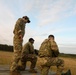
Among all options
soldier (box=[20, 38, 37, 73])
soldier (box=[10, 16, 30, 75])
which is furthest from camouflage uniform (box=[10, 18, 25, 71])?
soldier (box=[20, 38, 37, 73])

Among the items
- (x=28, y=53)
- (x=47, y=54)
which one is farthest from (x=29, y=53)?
(x=47, y=54)

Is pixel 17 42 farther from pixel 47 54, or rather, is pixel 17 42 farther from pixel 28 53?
pixel 28 53

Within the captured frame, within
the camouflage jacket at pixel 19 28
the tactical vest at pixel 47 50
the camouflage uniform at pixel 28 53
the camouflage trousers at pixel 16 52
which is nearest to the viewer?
the tactical vest at pixel 47 50

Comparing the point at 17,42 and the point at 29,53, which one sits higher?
the point at 17,42

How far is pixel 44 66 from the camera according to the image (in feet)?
33.1

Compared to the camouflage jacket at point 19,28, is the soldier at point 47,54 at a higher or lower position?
lower

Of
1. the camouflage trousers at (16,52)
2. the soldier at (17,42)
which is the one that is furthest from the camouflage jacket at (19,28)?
the camouflage trousers at (16,52)

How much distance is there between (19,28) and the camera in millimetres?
11219

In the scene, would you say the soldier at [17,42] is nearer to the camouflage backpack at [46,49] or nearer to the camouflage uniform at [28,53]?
the camouflage backpack at [46,49]

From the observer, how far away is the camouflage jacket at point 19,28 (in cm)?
1115

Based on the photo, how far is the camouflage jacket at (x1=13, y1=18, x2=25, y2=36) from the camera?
36.6ft

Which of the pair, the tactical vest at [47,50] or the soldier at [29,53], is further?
the soldier at [29,53]

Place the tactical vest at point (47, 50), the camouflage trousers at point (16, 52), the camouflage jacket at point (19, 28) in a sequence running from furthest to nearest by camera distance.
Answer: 1. the camouflage jacket at point (19, 28)
2. the camouflage trousers at point (16, 52)
3. the tactical vest at point (47, 50)

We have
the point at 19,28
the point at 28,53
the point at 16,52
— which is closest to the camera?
the point at 16,52
